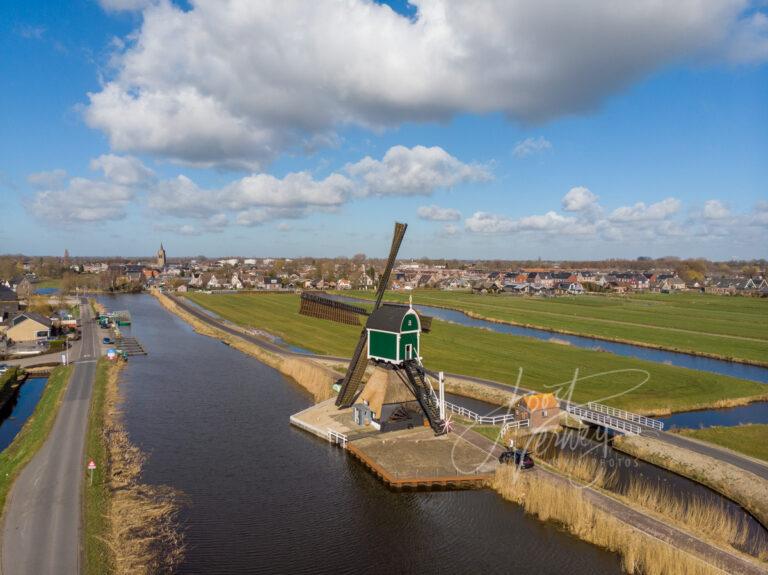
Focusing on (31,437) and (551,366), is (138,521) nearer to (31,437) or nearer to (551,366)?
(31,437)

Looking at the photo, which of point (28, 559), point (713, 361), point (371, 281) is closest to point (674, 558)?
point (28, 559)

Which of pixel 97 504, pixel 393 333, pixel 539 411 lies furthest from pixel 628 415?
pixel 97 504

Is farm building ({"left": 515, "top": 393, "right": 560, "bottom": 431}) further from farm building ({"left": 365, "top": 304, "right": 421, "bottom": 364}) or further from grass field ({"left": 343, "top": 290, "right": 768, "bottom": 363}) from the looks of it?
grass field ({"left": 343, "top": 290, "right": 768, "bottom": 363})

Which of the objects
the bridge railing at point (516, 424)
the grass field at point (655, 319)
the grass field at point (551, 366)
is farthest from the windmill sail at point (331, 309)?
the grass field at point (655, 319)

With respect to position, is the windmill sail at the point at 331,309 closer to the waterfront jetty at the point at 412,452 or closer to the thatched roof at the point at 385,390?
the thatched roof at the point at 385,390

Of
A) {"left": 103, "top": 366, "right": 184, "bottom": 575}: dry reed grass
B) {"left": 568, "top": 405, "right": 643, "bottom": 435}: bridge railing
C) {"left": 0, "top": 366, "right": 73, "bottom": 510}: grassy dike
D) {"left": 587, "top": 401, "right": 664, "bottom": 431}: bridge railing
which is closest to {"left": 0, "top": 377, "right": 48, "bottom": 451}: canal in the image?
{"left": 0, "top": 366, "right": 73, "bottom": 510}: grassy dike

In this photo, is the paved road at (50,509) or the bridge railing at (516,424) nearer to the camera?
the paved road at (50,509)

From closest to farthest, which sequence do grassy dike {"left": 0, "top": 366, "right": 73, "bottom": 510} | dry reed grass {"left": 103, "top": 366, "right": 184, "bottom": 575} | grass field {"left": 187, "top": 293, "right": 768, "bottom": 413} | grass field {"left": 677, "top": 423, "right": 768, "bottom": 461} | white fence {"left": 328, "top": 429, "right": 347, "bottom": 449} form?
dry reed grass {"left": 103, "top": 366, "right": 184, "bottom": 575}, grassy dike {"left": 0, "top": 366, "right": 73, "bottom": 510}, grass field {"left": 677, "top": 423, "right": 768, "bottom": 461}, white fence {"left": 328, "top": 429, "right": 347, "bottom": 449}, grass field {"left": 187, "top": 293, "right": 768, "bottom": 413}

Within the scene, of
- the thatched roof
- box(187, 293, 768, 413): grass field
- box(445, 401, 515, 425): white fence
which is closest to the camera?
the thatched roof
